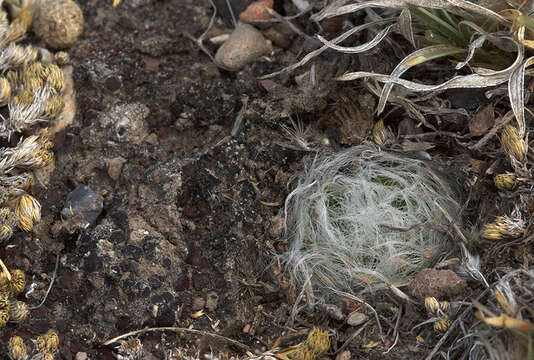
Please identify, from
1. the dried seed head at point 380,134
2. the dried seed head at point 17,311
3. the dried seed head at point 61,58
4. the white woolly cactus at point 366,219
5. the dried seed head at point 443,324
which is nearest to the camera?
the dried seed head at point 443,324

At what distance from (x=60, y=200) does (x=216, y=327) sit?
755mm

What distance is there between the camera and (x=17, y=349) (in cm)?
177

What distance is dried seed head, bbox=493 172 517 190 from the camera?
1.86 meters

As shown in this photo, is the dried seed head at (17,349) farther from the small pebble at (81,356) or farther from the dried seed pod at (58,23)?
the dried seed pod at (58,23)

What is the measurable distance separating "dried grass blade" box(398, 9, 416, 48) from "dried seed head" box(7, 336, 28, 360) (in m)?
1.64

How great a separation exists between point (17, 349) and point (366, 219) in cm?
123

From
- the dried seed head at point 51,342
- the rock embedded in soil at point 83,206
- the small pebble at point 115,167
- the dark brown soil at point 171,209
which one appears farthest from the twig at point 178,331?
the small pebble at point 115,167

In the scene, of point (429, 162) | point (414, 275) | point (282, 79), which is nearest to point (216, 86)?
point (282, 79)

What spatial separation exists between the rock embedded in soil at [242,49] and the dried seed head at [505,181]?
1.06 metres

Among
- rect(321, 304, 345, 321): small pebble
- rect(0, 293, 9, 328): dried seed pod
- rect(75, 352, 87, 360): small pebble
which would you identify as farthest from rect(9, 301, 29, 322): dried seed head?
rect(321, 304, 345, 321): small pebble

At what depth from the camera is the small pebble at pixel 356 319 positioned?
189 cm

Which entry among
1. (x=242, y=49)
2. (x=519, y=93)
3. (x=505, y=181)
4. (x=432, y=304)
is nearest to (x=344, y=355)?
(x=432, y=304)

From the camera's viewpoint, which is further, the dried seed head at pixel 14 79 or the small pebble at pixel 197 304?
the dried seed head at pixel 14 79

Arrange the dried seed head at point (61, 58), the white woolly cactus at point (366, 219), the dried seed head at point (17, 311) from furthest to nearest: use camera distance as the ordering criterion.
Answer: the dried seed head at point (61, 58), the white woolly cactus at point (366, 219), the dried seed head at point (17, 311)
